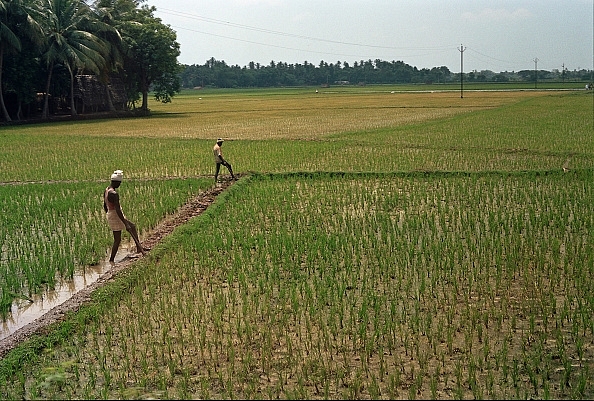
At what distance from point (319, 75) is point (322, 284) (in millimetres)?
128224

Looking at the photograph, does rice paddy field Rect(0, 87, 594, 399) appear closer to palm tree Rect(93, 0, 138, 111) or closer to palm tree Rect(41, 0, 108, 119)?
palm tree Rect(41, 0, 108, 119)

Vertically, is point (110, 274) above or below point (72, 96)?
below

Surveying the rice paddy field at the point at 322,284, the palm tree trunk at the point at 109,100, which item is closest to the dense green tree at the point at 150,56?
the palm tree trunk at the point at 109,100

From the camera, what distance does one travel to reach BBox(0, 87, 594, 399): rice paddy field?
166 inches

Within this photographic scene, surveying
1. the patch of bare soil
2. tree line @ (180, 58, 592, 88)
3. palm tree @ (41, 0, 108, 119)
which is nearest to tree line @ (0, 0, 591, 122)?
palm tree @ (41, 0, 108, 119)

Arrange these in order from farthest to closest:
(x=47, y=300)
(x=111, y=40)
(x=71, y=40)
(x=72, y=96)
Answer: (x=111, y=40)
(x=72, y=96)
(x=71, y=40)
(x=47, y=300)

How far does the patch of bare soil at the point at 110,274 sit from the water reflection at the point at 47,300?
169 millimetres

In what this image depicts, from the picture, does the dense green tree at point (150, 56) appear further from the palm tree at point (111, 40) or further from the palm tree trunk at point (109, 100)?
the palm tree trunk at point (109, 100)

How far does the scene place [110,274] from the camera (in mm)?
6656

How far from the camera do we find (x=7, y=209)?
10156 mm

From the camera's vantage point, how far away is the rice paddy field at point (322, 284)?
166 inches

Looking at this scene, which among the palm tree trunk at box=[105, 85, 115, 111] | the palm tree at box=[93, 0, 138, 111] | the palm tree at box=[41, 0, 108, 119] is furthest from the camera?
the palm tree trunk at box=[105, 85, 115, 111]

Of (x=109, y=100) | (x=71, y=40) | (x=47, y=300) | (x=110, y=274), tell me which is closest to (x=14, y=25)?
(x=71, y=40)

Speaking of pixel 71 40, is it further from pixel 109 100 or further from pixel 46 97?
pixel 109 100
